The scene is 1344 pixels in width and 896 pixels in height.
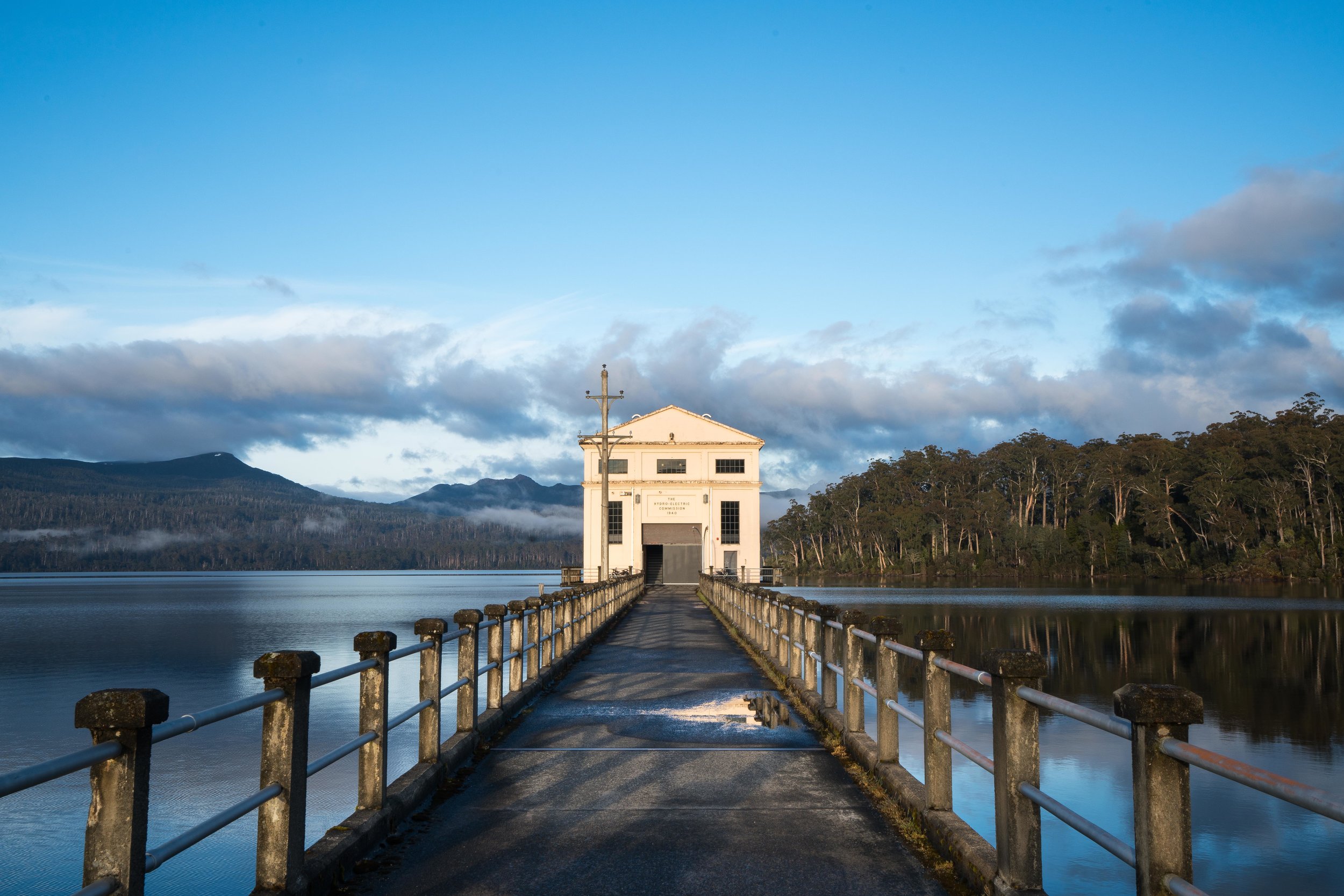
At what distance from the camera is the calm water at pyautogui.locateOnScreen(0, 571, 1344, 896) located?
10203 millimetres

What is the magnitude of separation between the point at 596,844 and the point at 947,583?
312 feet

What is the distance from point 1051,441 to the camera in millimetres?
113938

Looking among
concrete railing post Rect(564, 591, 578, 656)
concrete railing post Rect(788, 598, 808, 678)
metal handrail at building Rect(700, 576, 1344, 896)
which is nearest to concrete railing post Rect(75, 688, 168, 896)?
metal handrail at building Rect(700, 576, 1344, 896)

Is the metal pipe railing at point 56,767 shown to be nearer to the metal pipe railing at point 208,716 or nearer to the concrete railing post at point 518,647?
the metal pipe railing at point 208,716

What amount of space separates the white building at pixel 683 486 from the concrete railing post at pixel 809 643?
141 feet

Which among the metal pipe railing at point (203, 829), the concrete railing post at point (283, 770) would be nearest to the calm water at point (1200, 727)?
the concrete railing post at point (283, 770)

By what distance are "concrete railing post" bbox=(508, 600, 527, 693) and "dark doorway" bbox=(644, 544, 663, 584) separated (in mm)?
50287

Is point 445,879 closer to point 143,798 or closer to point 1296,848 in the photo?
point 143,798

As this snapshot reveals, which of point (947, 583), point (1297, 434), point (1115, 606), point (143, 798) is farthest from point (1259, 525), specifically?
point (143, 798)

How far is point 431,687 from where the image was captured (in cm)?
822

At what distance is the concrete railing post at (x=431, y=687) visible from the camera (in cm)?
807

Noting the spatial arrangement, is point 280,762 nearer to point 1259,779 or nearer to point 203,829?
point 203,829

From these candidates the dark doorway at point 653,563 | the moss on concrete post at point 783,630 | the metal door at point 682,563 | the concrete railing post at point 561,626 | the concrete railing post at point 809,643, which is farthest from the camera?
the dark doorway at point 653,563

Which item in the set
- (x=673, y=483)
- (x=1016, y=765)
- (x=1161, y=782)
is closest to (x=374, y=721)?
(x=1016, y=765)
